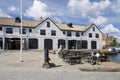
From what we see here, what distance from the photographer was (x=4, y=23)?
153ft

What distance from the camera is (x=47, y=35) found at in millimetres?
52906

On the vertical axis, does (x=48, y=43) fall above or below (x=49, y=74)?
above

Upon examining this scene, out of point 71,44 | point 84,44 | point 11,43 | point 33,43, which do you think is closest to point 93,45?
point 84,44

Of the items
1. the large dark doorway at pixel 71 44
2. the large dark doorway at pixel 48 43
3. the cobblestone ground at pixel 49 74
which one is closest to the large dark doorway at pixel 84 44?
the large dark doorway at pixel 71 44

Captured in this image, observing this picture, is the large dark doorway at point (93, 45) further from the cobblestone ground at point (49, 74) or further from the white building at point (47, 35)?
the cobblestone ground at point (49, 74)

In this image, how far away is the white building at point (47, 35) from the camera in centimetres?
4738

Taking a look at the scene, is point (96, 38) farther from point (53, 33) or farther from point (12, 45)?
point (12, 45)

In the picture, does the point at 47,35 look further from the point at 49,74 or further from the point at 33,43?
the point at 49,74

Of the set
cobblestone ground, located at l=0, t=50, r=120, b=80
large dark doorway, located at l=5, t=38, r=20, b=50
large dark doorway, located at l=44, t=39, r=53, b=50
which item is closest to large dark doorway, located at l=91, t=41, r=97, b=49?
large dark doorway, located at l=44, t=39, r=53, b=50

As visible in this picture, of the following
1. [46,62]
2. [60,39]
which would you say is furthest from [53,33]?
[46,62]

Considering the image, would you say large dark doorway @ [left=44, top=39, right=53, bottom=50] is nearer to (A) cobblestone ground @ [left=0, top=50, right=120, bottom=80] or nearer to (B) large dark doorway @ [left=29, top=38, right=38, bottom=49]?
(B) large dark doorway @ [left=29, top=38, right=38, bottom=49]

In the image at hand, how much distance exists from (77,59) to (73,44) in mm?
36975

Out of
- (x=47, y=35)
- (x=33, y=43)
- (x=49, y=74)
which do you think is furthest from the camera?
(x=47, y=35)

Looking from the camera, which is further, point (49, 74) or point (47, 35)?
point (47, 35)
